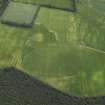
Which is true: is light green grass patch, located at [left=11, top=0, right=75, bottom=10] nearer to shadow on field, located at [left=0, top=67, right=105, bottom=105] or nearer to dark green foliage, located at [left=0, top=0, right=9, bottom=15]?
dark green foliage, located at [left=0, top=0, right=9, bottom=15]

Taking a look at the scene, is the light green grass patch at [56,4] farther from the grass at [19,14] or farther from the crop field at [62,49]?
the grass at [19,14]

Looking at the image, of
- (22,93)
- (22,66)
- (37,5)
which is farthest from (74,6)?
(22,93)

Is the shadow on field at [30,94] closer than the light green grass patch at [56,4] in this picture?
Yes

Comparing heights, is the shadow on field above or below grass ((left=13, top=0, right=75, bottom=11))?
above

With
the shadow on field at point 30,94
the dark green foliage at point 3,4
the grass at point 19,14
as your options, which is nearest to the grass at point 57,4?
the grass at point 19,14

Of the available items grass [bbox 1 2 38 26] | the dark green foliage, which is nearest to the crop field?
grass [bbox 1 2 38 26]

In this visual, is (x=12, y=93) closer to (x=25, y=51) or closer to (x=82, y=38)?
(x=25, y=51)

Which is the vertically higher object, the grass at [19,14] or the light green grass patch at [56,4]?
the grass at [19,14]
